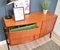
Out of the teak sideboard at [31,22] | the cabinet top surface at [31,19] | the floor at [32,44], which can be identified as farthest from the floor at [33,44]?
the cabinet top surface at [31,19]

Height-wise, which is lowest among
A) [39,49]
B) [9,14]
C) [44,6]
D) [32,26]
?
[39,49]

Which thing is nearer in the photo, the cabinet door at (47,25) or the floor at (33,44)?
the cabinet door at (47,25)

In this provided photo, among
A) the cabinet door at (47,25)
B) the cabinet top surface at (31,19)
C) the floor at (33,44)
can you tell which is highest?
the cabinet top surface at (31,19)

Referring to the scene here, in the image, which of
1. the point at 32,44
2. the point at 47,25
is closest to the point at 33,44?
the point at 32,44

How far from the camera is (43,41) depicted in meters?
2.27

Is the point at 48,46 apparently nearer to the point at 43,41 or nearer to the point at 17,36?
the point at 43,41

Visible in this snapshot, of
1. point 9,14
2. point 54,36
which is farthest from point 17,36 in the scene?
point 54,36

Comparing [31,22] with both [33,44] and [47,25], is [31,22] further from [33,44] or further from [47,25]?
[33,44]

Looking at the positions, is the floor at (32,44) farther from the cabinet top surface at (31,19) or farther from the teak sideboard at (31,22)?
the cabinet top surface at (31,19)

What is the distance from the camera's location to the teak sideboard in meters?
1.70

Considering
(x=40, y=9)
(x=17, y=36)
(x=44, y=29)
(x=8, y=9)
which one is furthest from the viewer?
(x=40, y=9)

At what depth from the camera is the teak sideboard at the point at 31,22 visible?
170 centimetres

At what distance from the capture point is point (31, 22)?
178cm

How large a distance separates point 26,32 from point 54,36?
3.27 ft
